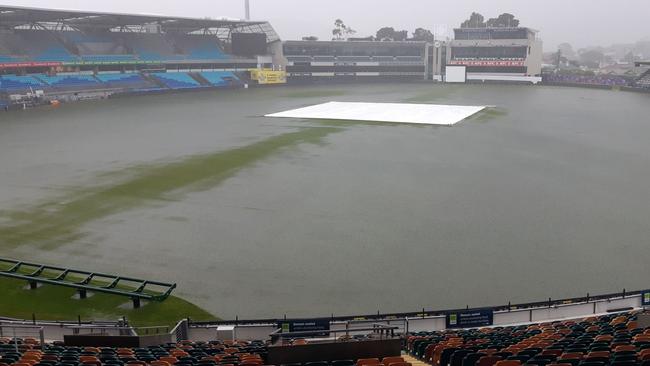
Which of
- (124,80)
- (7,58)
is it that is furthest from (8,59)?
(124,80)

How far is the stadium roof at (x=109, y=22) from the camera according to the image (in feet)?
255

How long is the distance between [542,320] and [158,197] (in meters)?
20.3

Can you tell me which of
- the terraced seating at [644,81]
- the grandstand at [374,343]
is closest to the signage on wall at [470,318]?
the grandstand at [374,343]

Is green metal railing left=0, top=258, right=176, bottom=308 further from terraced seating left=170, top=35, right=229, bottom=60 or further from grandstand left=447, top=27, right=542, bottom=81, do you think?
grandstand left=447, top=27, right=542, bottom=81

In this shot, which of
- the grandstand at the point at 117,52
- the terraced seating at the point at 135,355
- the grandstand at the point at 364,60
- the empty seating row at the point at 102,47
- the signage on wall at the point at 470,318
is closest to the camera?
the terraced seating at the point at 135,355

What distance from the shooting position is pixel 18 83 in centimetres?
7794

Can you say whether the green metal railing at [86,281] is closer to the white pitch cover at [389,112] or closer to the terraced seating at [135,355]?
the terraced seating at [135,355]

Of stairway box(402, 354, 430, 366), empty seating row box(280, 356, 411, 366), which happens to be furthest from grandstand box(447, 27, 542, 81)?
empty seating row box(280, 356, 411, 366)

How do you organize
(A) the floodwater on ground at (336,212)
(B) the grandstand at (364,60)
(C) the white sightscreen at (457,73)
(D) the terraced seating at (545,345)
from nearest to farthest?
(D) the terraced seating at (545,345)
(A) the floodwater on ground at (336,212)
(C) the white sightscreen at (457,73)
(B) the grandstand at (364,60)

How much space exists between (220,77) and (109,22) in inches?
1025

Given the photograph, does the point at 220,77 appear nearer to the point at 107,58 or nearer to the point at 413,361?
the point at 107,58

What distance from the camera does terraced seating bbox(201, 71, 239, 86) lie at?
111 m

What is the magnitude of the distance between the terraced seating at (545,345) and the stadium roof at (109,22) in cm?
7566

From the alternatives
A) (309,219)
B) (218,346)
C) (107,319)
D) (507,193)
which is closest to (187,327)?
(218,346)
